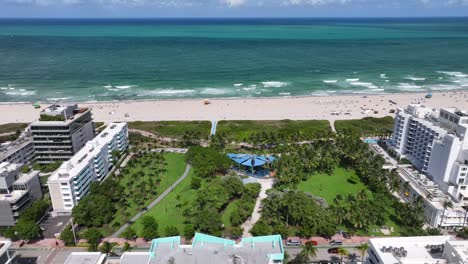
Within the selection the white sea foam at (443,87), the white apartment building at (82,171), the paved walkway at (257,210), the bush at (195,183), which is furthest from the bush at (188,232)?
the white sea foam at (443,87)

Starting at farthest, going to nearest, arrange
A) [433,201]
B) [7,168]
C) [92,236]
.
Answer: [7,168], [433,201], [92,236]

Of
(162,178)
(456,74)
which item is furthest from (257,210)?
(456,74)

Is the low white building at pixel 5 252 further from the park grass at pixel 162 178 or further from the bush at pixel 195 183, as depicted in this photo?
the bush at pixel 195 183

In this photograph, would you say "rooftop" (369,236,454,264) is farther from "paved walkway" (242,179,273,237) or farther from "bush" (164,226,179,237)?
"bush" (164,226,179,237)

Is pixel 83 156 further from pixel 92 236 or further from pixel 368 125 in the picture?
pixel 368 125

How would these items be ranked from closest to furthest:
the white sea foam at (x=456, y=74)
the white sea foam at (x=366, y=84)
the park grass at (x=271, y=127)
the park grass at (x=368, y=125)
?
the park grass at (x=271, y=127)
the park grass at (x=368, y=125)
the white sea foam at (x=366, y=84)
the white sea foam at (x=456, y=74)
